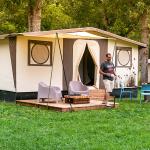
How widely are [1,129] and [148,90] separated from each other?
651 cm

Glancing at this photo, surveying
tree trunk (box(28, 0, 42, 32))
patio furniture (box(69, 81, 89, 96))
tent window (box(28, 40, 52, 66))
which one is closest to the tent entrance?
tent window (box(28, 40, 52, 66))

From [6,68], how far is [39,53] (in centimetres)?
120

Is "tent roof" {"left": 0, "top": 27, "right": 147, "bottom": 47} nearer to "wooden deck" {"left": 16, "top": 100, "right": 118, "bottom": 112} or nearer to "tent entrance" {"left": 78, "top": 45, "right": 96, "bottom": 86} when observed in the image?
"tent entrance" {"left": 78, "top": 45, "right": 96, "bottom": 86}

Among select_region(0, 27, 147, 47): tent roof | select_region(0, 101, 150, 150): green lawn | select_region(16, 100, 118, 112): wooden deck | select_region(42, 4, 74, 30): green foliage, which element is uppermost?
select_region(42, 4, 74, 30): green foliage

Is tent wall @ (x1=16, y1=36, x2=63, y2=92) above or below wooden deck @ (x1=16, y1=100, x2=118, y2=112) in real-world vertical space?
above

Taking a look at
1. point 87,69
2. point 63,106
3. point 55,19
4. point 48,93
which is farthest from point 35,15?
point 55,19

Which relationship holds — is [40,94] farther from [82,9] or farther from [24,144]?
[82,9]

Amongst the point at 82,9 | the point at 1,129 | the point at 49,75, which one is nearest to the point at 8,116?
the point at 1,129

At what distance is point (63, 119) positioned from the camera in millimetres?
10719

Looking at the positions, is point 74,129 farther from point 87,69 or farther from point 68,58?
point 87,69

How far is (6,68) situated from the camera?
1516 centimetres

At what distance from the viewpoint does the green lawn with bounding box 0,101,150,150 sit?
7.62 meters

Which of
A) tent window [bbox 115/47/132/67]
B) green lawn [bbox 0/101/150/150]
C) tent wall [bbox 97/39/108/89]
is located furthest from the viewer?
tent window [bbox 115/47/132/67]

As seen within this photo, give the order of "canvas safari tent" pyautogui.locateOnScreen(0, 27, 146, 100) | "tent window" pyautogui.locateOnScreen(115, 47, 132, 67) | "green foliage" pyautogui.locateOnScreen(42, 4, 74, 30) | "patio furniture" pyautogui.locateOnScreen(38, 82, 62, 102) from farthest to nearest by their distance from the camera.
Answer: "green foliage" pyautogui.locateOnScreen(42, 4, 74, 30) → "tent window" pyautogui.locateOnScreen(115, 47, 132, 67) → "canvas safari tent" pyautogui.locateOnScreen(0, 27, 146, 100) → "patio furniture" pyautogui.locateOnScreen(38, 82, 62, 102)
